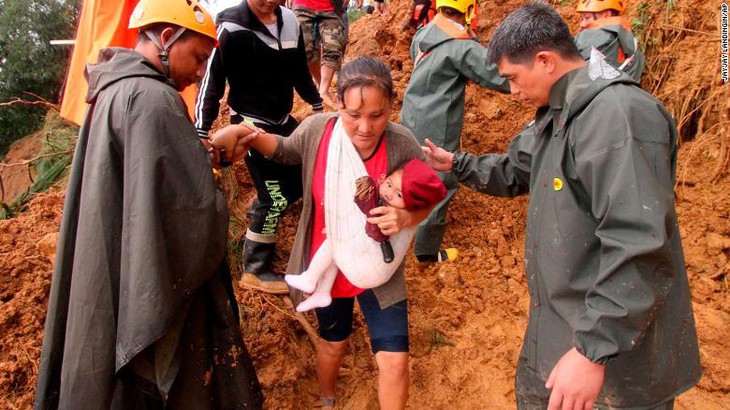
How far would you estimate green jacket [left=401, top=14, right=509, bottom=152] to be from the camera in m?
3.50

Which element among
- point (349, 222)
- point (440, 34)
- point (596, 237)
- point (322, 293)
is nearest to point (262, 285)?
point (322, 293)

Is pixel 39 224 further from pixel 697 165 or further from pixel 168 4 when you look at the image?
pixel 697 165

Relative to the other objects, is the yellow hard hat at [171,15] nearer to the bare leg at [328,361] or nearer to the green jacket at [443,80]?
the bare leg at [328,361]

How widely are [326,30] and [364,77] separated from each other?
133 inches

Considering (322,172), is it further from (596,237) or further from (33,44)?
(33,44)

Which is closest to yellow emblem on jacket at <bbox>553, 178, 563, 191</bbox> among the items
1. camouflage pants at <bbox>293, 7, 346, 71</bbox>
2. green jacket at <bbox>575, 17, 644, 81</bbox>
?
green jacket at <bbox>575, 17, 644, 81</bbox>

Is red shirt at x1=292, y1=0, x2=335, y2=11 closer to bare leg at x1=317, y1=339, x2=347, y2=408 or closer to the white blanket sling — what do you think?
the white blanket sling

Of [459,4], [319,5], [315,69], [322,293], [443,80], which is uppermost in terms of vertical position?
[459,4]

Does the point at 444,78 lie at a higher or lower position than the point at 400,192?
lower

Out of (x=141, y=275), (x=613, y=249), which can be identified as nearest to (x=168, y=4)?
(x=141, y=275)

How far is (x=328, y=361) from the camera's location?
2547 millimetres

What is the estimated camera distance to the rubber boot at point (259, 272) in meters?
3.32

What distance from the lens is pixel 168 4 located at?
5.78 ft

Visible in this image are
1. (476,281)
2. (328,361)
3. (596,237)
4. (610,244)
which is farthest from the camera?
(476,281)
